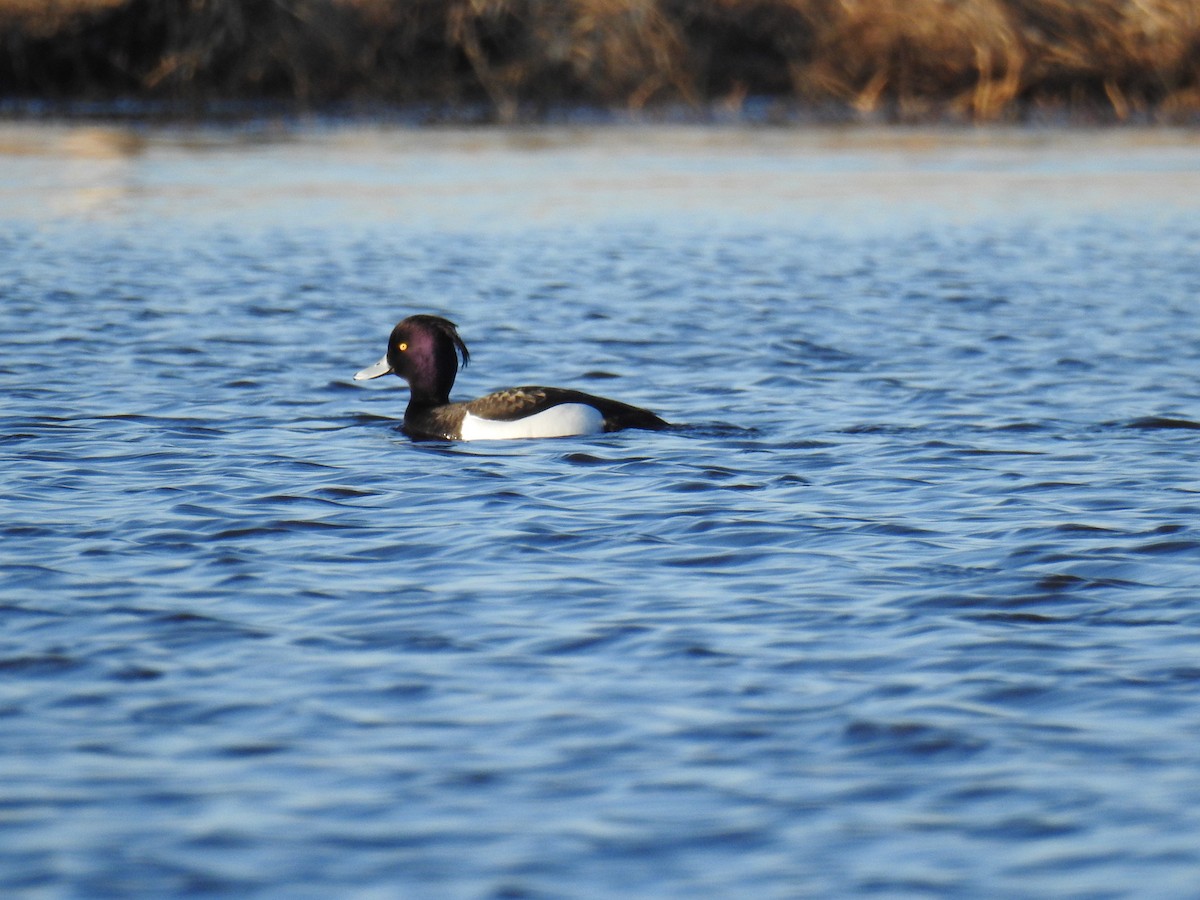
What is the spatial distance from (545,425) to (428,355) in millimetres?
1045

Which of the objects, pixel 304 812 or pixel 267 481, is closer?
pixel 304 812

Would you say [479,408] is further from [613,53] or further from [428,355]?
[613,53]

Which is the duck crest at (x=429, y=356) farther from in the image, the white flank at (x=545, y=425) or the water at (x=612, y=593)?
the white flank at (x=545, y=425)

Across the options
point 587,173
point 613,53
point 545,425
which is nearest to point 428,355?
point 545,425

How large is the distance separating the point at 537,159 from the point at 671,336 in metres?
14.3

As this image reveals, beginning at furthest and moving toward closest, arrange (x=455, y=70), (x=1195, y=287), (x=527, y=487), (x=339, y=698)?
1. (x=455, y=70)
2. (x=1195, y=287)
3. (x=527, y=487)
4. (x=339, y=698)

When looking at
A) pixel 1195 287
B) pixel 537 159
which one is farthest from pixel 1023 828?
pixel 537 159

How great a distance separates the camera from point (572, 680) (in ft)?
21.4

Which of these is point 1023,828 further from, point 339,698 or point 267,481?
point 267,481

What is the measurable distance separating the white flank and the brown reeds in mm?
26802

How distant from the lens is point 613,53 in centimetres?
3803

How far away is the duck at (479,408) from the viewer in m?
11.0

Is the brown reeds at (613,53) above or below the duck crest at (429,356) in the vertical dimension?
above

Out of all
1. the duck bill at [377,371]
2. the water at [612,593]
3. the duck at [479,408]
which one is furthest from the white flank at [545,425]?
the duck bill at [377,371]
